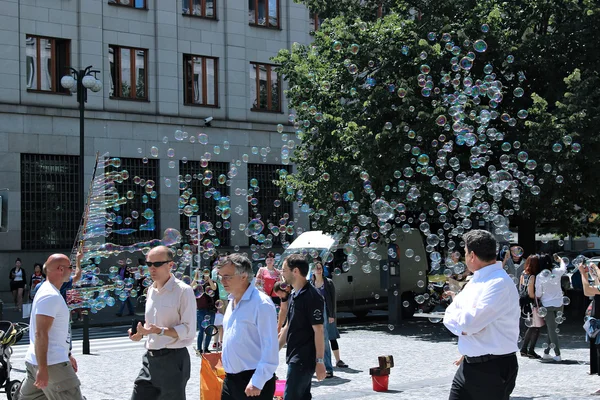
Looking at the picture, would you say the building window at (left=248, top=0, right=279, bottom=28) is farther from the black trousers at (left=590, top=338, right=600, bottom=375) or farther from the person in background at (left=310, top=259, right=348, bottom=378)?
the black trousers at (left=590, top=338, right=600, bottom=375)

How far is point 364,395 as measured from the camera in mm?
11078

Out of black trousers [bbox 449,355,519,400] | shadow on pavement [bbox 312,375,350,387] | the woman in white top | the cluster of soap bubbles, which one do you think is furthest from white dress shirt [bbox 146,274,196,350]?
the cluster of soap bubbles

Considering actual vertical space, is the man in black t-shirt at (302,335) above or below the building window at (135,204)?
below

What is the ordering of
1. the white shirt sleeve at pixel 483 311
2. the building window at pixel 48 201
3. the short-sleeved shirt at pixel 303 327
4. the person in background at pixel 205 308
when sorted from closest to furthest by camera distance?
the white shirt sleeve at pixel 483 311, the short-sleeved shirt at pixel 303 327, the person in background at pixel 205 308, the building window at pixel 48 201

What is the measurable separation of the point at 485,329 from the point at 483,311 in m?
0.16

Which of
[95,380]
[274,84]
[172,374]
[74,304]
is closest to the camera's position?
[172,374]

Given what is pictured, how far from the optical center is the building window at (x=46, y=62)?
28906mm

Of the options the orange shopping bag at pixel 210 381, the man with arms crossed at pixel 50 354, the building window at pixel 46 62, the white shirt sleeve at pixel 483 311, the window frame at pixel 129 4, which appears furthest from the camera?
the window frame at pixel 129 4

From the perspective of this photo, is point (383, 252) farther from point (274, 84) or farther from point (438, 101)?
point (274, 84)

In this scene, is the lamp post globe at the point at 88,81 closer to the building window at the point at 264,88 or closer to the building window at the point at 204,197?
the building window at the point at 204,197

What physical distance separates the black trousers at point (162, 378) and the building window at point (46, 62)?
23.4 metres

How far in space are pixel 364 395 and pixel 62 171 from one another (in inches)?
809

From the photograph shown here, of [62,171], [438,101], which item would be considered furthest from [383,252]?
[62,171]

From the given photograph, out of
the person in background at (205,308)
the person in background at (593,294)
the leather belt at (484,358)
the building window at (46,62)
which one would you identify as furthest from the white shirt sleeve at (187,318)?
the building window at (46,62)
